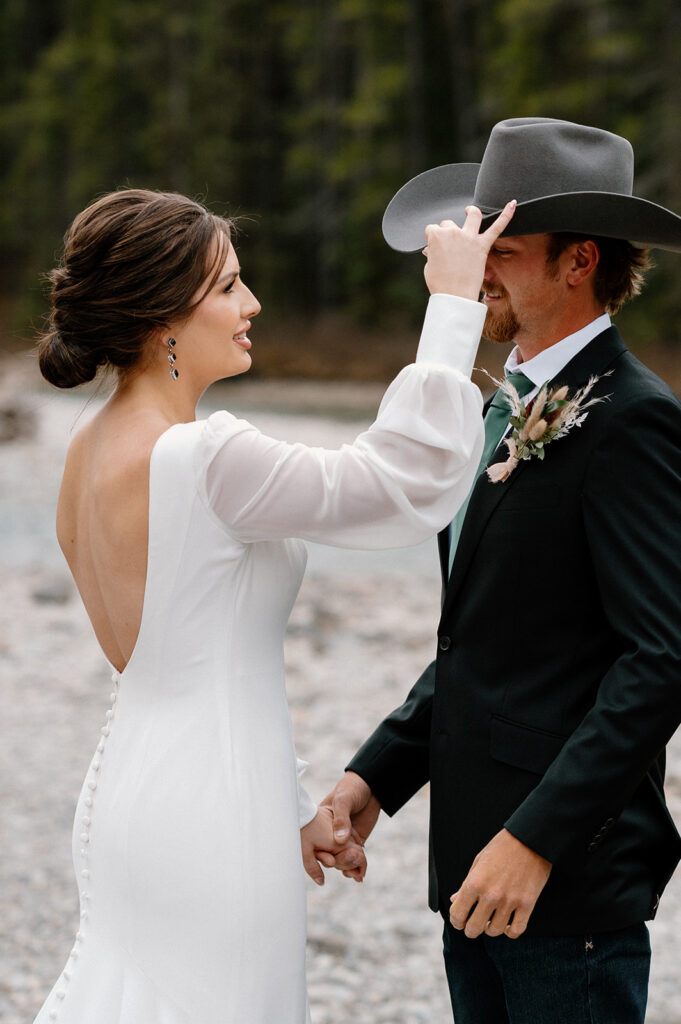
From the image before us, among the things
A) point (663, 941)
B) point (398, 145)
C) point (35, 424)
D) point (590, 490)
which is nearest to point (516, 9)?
point (398, 145)

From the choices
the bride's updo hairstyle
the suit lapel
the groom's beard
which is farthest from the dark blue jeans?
the bride's updo hairstyle

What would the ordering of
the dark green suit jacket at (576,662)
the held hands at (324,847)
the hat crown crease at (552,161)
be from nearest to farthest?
the dark green suit jacket at (576,662) < the hat crown crease at (552,161) < the held hands at (324,847)

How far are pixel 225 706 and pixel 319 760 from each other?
191 inches

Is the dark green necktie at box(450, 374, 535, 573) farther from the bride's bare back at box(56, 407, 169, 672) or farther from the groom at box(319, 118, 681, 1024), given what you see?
the bride's bare back at box(56, 407, 169, 672)

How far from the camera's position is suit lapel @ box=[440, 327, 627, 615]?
230cm

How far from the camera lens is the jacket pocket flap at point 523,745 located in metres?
2.21

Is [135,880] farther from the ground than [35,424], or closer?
farther from the ground

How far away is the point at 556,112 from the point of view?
97.9 feet

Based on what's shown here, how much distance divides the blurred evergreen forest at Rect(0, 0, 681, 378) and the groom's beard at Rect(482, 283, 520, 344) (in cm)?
2323

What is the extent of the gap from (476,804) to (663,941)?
310 centimetres

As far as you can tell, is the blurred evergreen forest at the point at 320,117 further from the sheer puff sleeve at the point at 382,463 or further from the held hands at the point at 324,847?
Answer: the sheer puff sleeve at the point at 382,463

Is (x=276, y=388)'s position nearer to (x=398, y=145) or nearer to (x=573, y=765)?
(x=398, y=145)

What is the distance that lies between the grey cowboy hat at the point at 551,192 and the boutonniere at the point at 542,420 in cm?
30

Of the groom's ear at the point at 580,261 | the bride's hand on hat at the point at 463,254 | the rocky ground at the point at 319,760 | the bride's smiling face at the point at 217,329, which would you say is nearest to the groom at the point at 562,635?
the groom's ear at the point at 580,261
